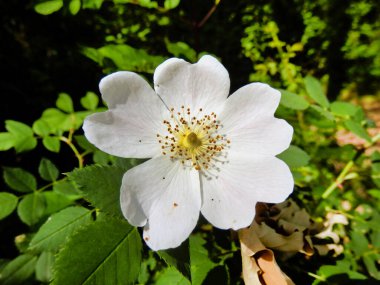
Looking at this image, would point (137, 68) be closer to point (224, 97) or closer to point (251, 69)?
point (224, 97)

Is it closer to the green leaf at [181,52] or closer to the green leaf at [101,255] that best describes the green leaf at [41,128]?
the green leaf at [181,52]

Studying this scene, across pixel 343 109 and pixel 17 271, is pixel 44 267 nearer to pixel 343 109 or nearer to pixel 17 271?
pixel 17 271

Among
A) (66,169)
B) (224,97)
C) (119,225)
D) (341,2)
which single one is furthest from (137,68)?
(341,2)

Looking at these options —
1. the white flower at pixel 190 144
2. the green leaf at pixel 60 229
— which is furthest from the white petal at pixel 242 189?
the green leaf at pixel 60 229

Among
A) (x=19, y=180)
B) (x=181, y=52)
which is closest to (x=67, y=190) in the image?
(x=19, y=180)

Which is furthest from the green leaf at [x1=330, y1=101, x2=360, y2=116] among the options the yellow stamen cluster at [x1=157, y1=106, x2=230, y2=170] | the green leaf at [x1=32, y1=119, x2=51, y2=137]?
the green leaf at [x1=32, y1=119, x2=51, y2=137]
